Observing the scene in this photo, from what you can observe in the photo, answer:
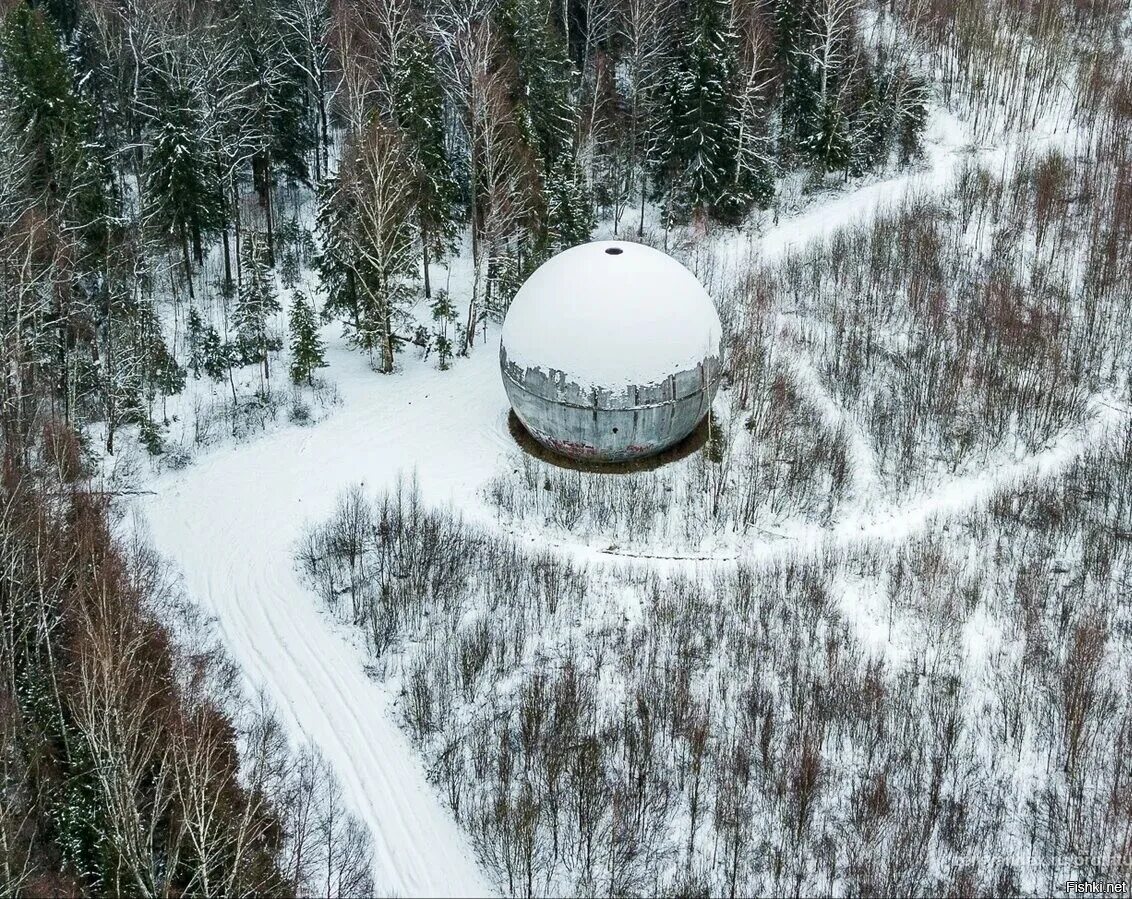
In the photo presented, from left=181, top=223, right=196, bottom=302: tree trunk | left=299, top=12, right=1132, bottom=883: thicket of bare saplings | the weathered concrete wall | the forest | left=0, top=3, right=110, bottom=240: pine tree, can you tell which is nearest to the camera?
left=299, top=12, right=1132, bottom=883: thicket of bare saplings

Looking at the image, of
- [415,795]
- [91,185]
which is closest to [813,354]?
[415,795]

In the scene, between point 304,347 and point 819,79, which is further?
point 819,79

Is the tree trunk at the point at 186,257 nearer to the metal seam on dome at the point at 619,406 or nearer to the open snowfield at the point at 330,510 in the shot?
the open snowfield at the point at 330,510

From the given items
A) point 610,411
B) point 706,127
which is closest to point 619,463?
point 610,411

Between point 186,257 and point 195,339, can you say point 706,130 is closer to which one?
point 186,257

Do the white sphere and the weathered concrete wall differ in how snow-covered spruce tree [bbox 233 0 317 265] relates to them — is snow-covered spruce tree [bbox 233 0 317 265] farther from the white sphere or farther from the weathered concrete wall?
the weathered concrete wall

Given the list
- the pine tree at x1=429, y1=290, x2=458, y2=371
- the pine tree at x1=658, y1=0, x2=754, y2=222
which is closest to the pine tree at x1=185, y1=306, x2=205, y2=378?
the pine tree at x1=429, y1=290, x2=458, y2=371
